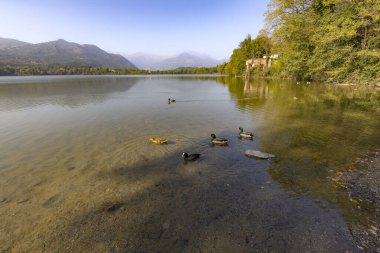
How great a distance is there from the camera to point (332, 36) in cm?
3531

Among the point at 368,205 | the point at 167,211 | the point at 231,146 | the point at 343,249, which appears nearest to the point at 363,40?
the point at 231,146

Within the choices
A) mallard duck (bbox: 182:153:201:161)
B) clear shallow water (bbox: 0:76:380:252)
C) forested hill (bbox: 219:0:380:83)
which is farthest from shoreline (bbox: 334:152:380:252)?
forested hill (bbox: 219:0:380:83)

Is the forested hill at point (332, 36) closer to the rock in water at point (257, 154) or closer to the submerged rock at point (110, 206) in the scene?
the rock in water at point (257, 154)

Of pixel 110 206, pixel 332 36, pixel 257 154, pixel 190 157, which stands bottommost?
pixel 110 206

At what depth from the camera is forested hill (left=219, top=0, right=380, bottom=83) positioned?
3381cm

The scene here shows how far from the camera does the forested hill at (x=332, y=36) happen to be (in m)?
33.8

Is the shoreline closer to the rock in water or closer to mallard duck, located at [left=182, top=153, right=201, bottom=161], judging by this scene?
the rock in water

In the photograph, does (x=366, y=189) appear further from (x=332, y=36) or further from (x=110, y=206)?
(x=332, y=36)

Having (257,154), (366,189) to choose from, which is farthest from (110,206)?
(366,189)

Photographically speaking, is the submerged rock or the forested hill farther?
the forested hill

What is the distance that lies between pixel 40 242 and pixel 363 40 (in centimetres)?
4853

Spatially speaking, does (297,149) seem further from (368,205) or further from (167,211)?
(167,211)

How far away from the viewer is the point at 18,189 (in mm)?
9289

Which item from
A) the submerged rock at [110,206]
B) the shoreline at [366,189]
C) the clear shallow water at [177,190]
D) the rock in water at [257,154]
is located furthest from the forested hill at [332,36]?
the submerged rock at [110,206]
